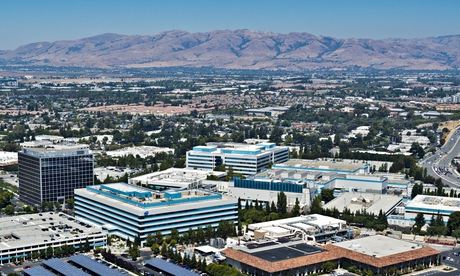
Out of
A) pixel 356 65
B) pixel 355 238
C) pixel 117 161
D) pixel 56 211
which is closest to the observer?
pixel 355 238

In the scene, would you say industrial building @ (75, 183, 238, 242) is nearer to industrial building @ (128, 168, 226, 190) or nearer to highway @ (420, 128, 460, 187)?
industrial building @ (128, 168, 226, 190)

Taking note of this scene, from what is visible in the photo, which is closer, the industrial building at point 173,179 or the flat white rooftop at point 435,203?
the flat white rooftop at point 435,203

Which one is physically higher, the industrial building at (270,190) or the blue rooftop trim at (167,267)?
the industrial building at (270,190)

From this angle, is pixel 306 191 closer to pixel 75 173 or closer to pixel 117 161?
pixel 75 173

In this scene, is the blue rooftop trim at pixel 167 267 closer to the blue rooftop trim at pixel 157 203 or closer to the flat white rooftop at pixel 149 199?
the flat white rooftop at pixel 149 199

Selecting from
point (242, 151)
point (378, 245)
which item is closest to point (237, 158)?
point (242, 151)

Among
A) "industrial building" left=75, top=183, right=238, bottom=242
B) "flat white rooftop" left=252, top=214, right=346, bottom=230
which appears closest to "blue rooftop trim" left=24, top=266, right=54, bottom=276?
"industrial building" left=75, top=183, right=238, bottom=242

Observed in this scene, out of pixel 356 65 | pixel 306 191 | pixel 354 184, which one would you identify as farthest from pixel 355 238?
pixel 356 65

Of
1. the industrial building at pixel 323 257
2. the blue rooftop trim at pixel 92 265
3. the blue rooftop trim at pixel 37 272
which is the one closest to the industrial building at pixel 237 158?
the industrial building at pixel 323 257
